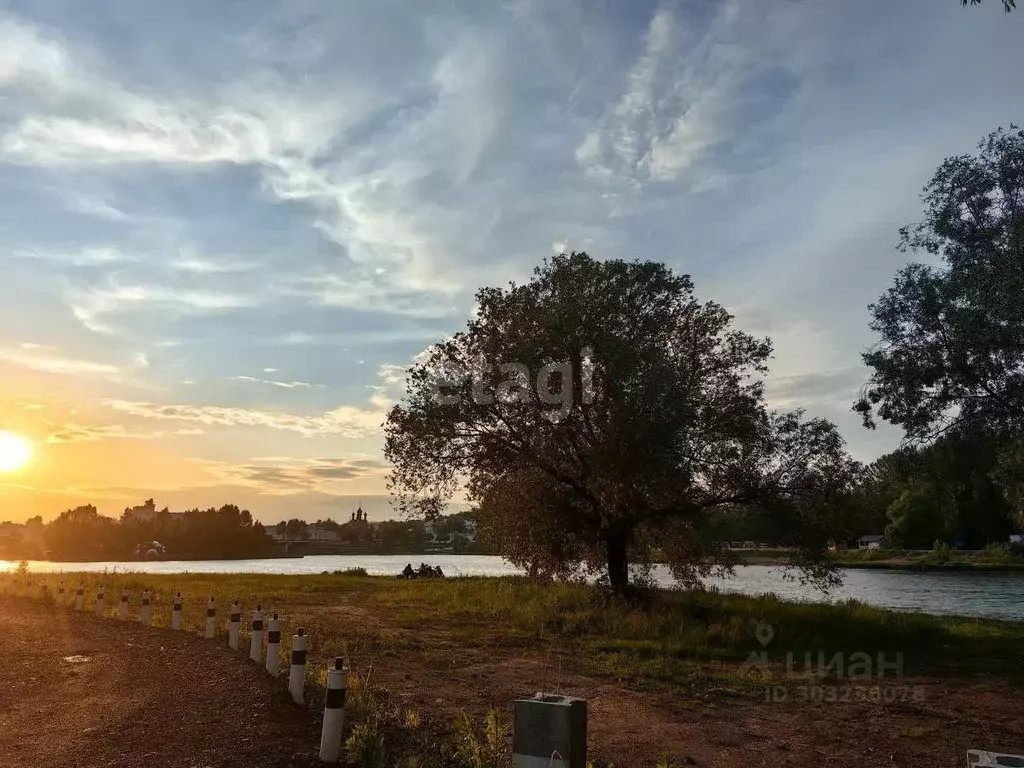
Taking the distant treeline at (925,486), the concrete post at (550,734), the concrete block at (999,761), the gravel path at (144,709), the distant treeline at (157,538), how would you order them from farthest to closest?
the distant treeline at (157,538) → the distant treeline at (925,486) → the gravel path at (144,709) → the concrete post at (550,734) → the concrete block at (999,761)

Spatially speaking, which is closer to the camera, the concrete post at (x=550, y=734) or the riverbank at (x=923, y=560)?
the concrete post at (x=550, y=734)

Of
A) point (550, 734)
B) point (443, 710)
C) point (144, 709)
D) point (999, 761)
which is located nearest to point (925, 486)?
point (443, 710)

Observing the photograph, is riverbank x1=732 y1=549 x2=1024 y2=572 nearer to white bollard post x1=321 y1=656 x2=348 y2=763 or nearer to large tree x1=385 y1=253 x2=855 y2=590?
large tree x1=385 y1=253 x2=855 y2=590

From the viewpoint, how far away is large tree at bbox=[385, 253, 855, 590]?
25.0 m

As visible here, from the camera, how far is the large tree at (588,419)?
25.0 meters

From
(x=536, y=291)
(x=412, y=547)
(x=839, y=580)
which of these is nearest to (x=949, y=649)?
(x=839, y=580)

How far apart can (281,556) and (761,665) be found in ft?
554

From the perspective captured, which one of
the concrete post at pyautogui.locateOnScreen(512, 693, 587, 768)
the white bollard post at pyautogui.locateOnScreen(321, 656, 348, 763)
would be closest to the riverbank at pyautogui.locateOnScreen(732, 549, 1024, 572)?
the white bollard post at pyautogui.locateOnScreen(321, 656, 348, 763)

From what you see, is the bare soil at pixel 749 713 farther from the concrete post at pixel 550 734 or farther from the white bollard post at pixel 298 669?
the concrete post at pixel 550 734

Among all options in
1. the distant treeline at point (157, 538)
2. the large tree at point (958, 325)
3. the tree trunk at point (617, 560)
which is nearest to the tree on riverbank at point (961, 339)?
the large tree at point (958, 325)

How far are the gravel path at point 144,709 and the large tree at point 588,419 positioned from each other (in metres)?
12.1

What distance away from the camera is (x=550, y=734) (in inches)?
267

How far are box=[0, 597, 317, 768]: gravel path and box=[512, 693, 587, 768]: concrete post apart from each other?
2.44 m

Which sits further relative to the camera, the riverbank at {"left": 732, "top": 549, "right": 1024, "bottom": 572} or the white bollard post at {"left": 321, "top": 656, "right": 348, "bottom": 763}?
the riverbank at {"left": 732, "top": 549, "right": 1024, "bottom": 572}
